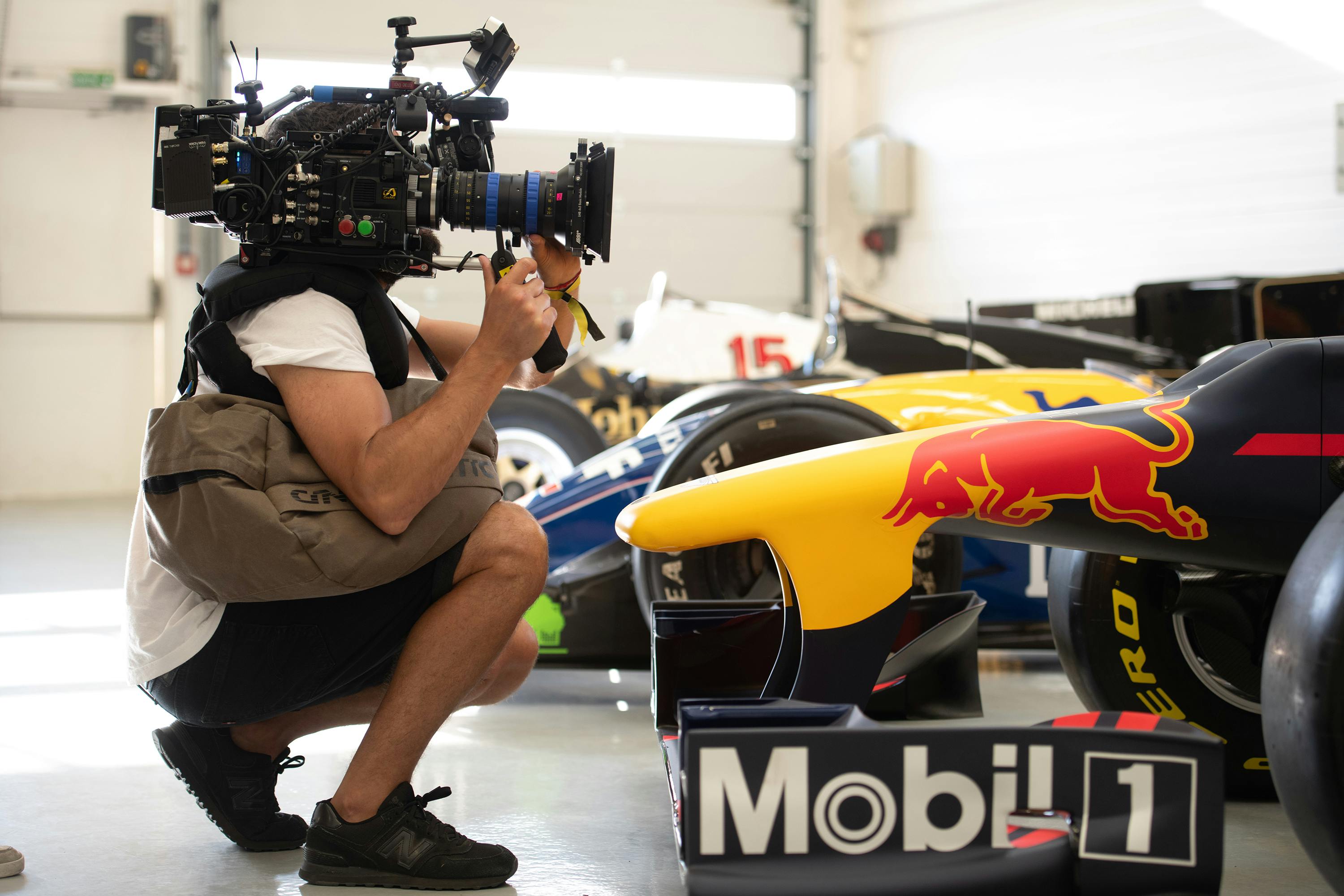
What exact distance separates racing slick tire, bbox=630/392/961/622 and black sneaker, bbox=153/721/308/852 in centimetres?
103

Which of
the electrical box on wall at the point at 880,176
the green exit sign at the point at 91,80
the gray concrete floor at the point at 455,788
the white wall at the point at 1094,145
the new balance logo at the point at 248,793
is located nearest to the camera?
the gray concrete floor at the point at 455,788

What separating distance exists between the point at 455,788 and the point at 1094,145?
29.2 feet

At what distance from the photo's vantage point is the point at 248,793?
80.7 inches

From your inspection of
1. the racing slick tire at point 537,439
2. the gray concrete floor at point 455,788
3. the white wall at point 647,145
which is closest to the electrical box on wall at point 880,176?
the white wall at point 647,145

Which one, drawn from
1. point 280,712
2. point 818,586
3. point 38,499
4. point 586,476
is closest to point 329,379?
point 280,712

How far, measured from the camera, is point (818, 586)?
1747mm

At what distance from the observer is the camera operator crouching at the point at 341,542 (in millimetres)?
1719

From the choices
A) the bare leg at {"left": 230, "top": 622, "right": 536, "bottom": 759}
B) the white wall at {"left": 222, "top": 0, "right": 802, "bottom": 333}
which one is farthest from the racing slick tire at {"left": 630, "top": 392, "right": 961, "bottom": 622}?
the white wall at {"left": 222, "top": 0, "right": 802, "bottom": 333}

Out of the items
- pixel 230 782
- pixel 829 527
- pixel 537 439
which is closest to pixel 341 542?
pixel 230 782

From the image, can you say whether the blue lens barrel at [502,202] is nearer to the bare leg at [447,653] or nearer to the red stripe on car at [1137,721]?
the bare leg at [447,653]

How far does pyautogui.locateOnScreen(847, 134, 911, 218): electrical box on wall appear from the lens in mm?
11148

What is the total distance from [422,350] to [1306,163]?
317 inches

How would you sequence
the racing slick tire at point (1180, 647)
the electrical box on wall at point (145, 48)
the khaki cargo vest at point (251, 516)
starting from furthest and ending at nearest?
the electrical box on wall at point (145, 48)
the racing slick tire at point (1180, 647)
the khaki cargo vest at point (251, 516)

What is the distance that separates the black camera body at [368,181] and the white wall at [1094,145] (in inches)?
305
